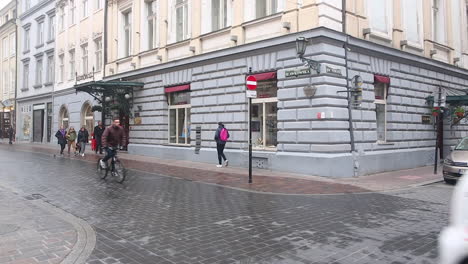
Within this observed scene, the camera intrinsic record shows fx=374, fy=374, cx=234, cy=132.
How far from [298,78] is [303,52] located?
115 cm

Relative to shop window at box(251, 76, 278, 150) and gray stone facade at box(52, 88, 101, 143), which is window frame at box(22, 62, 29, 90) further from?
shop window at box(251, 76, 278, 150)

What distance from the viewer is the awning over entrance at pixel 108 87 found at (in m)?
19.7

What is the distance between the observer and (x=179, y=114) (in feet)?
61.1

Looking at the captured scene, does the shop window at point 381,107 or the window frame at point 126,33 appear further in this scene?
the window frame at point 126,33

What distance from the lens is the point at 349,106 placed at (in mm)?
12852

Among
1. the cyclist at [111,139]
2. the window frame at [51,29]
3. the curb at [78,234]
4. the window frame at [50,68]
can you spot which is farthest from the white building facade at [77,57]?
the curb at [78,234]

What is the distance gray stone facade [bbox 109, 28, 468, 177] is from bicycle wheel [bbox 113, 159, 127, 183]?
5337mm

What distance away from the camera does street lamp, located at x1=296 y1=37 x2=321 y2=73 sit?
468 inches

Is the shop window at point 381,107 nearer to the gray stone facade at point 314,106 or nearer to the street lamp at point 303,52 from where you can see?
the gray stone facade at point 314,106

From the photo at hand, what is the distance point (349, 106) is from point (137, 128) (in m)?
12.3

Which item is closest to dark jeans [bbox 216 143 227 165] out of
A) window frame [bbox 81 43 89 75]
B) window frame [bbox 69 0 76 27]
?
window frame [bbox 81 43 89 75]

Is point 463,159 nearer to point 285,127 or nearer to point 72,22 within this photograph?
point 285,127

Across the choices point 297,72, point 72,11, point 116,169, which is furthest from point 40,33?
point 297,72

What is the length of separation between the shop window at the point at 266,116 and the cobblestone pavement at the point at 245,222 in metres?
4.65
